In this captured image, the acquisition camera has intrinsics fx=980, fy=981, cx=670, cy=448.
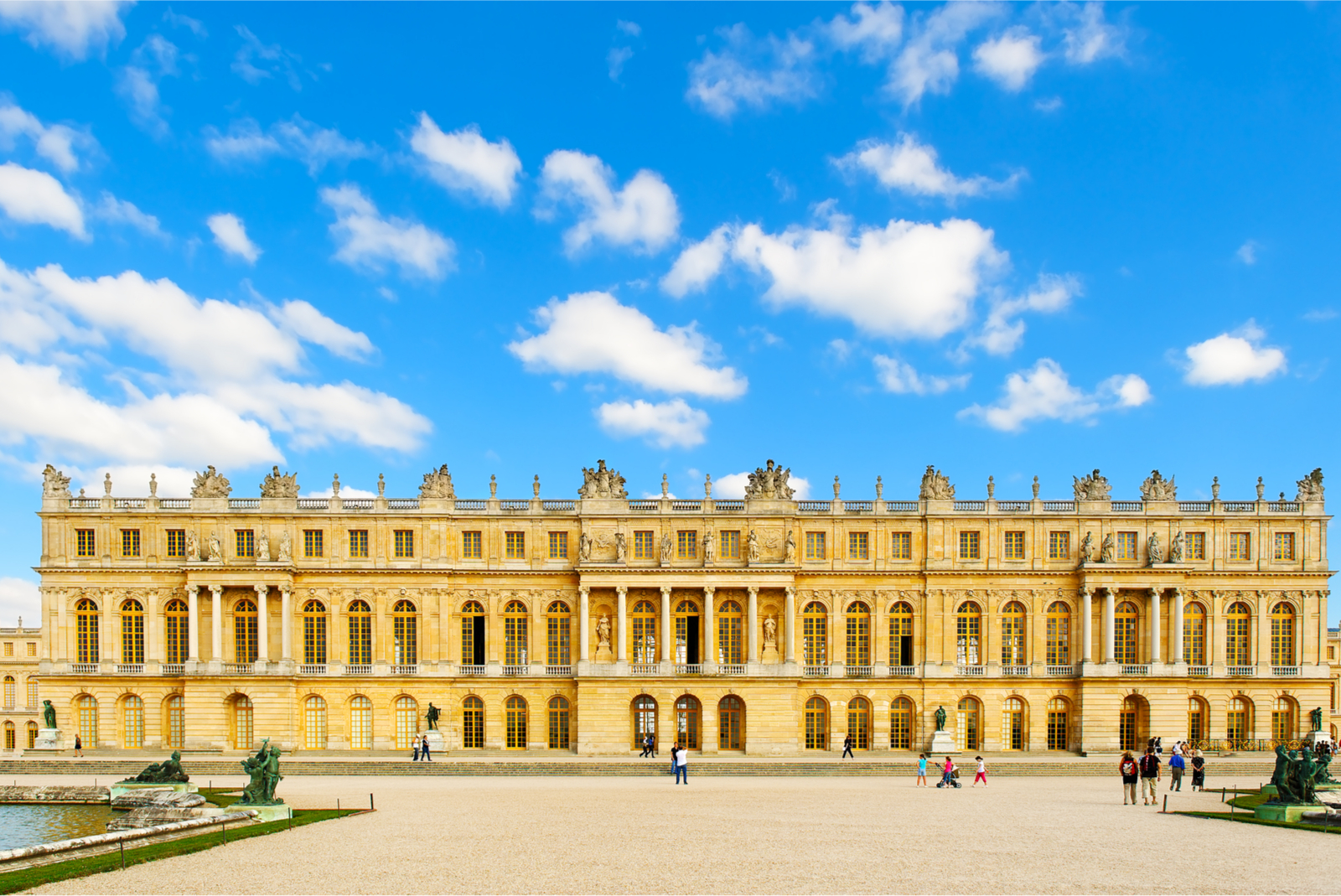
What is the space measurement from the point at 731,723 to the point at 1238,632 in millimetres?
26533

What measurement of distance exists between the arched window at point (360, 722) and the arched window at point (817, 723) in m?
22.3

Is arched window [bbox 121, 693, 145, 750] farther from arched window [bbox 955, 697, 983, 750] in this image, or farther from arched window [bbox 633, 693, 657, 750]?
arched window [bbox 955, 697, 983, 750]

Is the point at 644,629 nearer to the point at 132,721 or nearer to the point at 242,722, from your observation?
the point at 242,722

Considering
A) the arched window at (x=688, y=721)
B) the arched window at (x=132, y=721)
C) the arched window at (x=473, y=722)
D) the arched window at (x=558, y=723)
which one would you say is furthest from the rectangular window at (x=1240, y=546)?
the arched window at (x=132, y=721)

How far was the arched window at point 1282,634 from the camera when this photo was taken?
50438mm

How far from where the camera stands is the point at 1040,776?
3950cm

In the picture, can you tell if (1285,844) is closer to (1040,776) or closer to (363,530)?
(1040,776)

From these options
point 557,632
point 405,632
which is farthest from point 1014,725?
point 405,632

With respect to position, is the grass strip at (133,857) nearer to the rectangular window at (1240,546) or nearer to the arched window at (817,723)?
the arched window at (817,723)

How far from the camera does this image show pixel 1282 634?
5050cm

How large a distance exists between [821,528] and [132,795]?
107 feet

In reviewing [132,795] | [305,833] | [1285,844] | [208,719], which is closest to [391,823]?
[305,833]

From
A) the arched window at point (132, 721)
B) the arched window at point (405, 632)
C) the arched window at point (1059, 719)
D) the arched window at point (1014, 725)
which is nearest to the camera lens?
the arched window at point (132, 721)

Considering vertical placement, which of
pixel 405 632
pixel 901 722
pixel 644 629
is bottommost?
pixel 901 722
